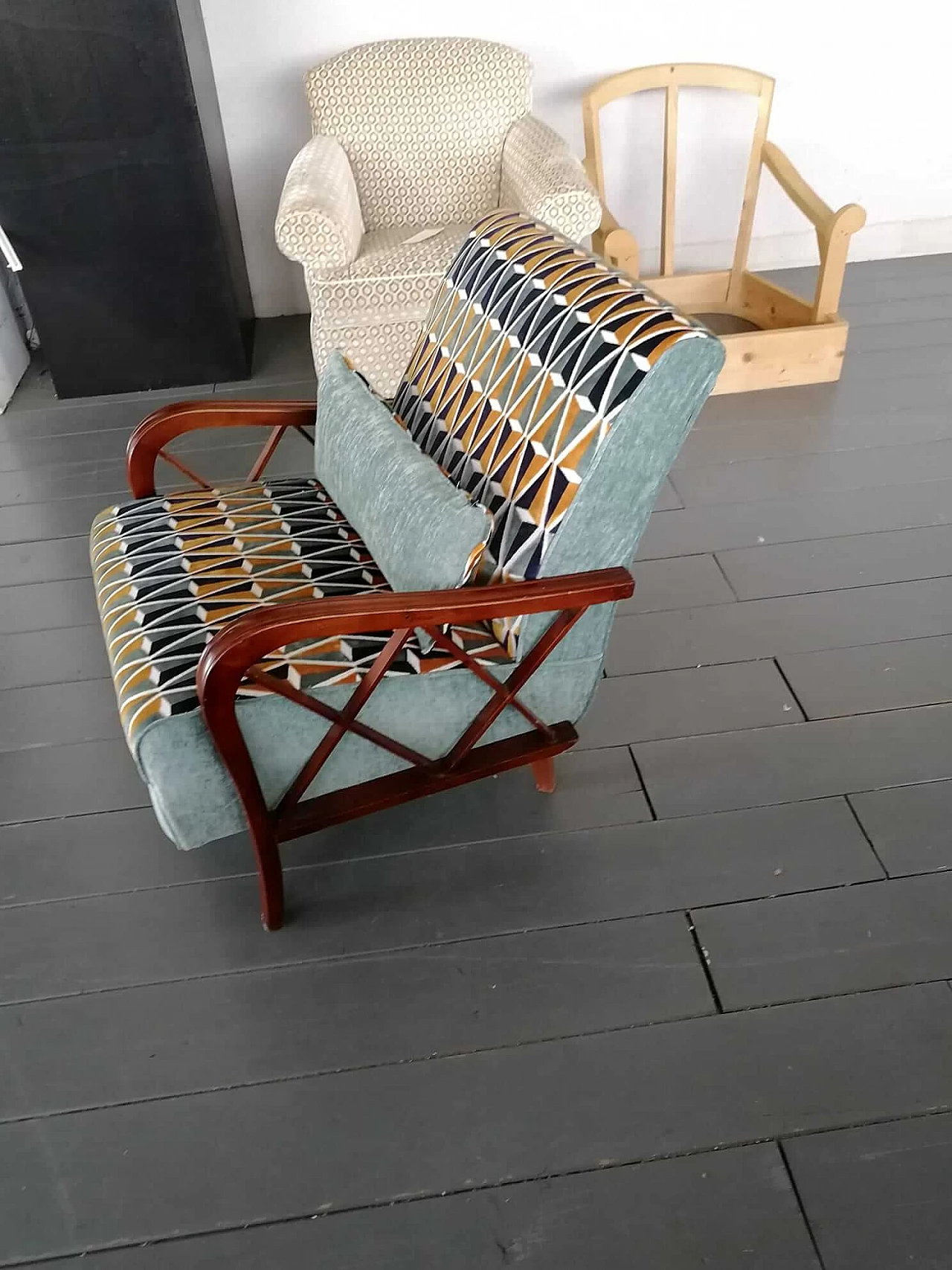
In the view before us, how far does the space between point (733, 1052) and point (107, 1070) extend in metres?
0.86

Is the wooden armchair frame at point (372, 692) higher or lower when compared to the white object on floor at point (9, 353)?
higher

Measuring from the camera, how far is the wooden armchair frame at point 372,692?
3.91 feet

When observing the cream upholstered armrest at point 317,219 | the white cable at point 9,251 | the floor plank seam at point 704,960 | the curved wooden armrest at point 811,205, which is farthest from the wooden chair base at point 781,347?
the white cable at point 9,251

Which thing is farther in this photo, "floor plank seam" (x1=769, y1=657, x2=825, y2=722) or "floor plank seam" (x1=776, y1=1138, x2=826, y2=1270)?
"floor plank seam" (x1=769, y1=657, x2=825, y2=722)

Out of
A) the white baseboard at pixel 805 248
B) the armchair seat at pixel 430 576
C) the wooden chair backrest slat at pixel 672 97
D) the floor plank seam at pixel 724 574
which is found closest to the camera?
the armchair seat at pixel 430 576

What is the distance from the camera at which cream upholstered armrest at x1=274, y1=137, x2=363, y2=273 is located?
236 cm

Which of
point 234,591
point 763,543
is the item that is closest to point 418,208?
point 763,543

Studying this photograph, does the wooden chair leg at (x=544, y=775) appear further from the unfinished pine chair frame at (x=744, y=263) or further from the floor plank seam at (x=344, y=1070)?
the unfinished pine chair frame at (x=744, y=263)

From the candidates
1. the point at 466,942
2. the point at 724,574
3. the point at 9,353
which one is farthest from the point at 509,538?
the point at 9,353

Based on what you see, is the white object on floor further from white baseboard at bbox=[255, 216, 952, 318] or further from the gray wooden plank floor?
the gray wooden plank floor

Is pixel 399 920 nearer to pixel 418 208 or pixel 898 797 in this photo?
pixel 898 797

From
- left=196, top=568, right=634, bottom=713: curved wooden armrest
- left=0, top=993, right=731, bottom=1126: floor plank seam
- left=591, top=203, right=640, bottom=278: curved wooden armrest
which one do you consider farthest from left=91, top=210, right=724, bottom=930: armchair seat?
left=591, top=203, right=640, bottom=278: curved wooden armrest

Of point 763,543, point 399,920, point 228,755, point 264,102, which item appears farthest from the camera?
point 264,102

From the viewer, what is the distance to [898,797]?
1653 mm
